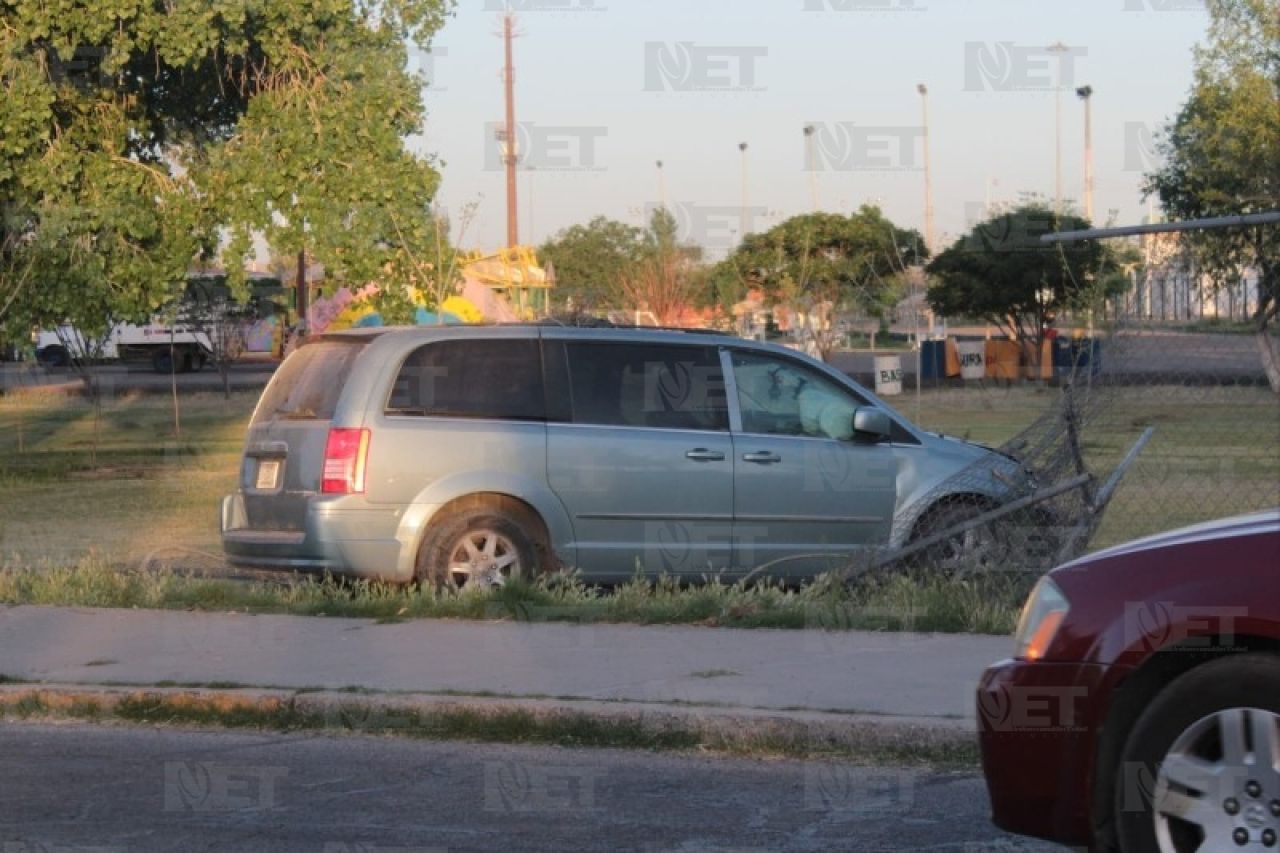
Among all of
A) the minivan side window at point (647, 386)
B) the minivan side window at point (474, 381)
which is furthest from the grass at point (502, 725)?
the minivan side window at point (647, 386)

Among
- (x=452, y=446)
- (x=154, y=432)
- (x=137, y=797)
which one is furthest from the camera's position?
(x=154, y=432)

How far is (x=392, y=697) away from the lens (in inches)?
300

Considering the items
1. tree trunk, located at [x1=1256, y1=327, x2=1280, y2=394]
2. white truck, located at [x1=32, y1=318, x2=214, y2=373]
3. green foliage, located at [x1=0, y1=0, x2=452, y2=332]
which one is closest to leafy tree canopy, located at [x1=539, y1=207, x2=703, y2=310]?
white truck, located at [x1=32, y1=318, x2=214, y2=373]

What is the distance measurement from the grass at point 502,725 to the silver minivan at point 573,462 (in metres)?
2.49

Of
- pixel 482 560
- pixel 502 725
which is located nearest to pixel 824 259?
pixel 482 560

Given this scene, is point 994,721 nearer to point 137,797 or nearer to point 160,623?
point 137,797

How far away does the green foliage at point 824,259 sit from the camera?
1742 inches

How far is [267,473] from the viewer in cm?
1058

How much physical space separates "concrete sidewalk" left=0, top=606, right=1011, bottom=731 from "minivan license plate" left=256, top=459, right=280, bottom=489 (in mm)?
1065

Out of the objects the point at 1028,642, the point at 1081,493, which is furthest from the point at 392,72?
the point at 1028,642

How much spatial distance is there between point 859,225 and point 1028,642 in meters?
41.1

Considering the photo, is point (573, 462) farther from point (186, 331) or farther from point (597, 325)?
point (186, 331)

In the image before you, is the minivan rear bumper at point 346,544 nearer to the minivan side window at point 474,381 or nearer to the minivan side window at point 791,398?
the minivan side window at point 474,381

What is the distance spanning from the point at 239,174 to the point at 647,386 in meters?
9.05
